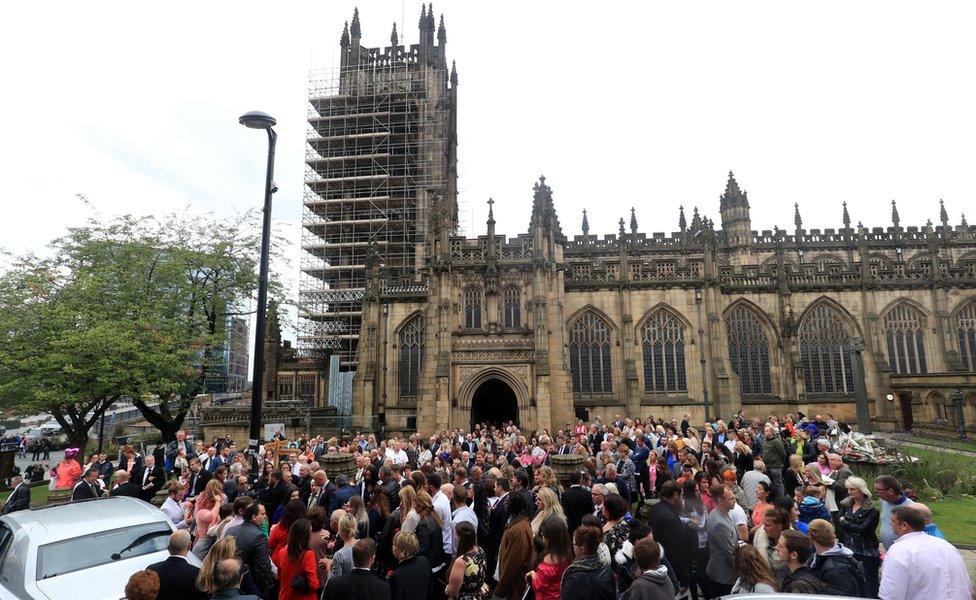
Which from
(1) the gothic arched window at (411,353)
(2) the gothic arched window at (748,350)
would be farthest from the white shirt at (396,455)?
(2) the gothic arched window at (748,350)

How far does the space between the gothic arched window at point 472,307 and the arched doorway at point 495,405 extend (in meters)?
4.21

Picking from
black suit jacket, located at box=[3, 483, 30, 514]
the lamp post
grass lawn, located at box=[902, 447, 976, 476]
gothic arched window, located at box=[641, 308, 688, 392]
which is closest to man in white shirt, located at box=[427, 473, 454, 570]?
the lamp post

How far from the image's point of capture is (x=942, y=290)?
29984 millimetres

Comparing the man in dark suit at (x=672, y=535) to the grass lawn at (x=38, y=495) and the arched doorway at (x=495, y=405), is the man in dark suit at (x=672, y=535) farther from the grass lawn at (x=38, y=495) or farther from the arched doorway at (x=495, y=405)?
the arched doorway at (x=495, y=405)

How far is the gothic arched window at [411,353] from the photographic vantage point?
3078cm

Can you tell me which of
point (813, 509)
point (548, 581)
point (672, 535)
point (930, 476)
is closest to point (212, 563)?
point (548, 581)

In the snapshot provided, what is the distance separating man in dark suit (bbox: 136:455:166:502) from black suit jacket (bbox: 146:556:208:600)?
6748mm

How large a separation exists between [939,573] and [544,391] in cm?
2127

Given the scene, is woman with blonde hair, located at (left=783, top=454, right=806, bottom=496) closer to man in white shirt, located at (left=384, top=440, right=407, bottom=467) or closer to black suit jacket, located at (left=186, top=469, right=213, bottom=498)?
man in white shirt, located at (left=384, top=440, right=407, bottom=467)

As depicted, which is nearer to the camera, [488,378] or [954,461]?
[954,461]

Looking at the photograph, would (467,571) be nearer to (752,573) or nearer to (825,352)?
(752,573)

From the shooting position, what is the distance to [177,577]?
4980mm

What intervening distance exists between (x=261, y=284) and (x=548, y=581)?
6.94m

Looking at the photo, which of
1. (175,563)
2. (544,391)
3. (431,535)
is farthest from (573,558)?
(544,391)
